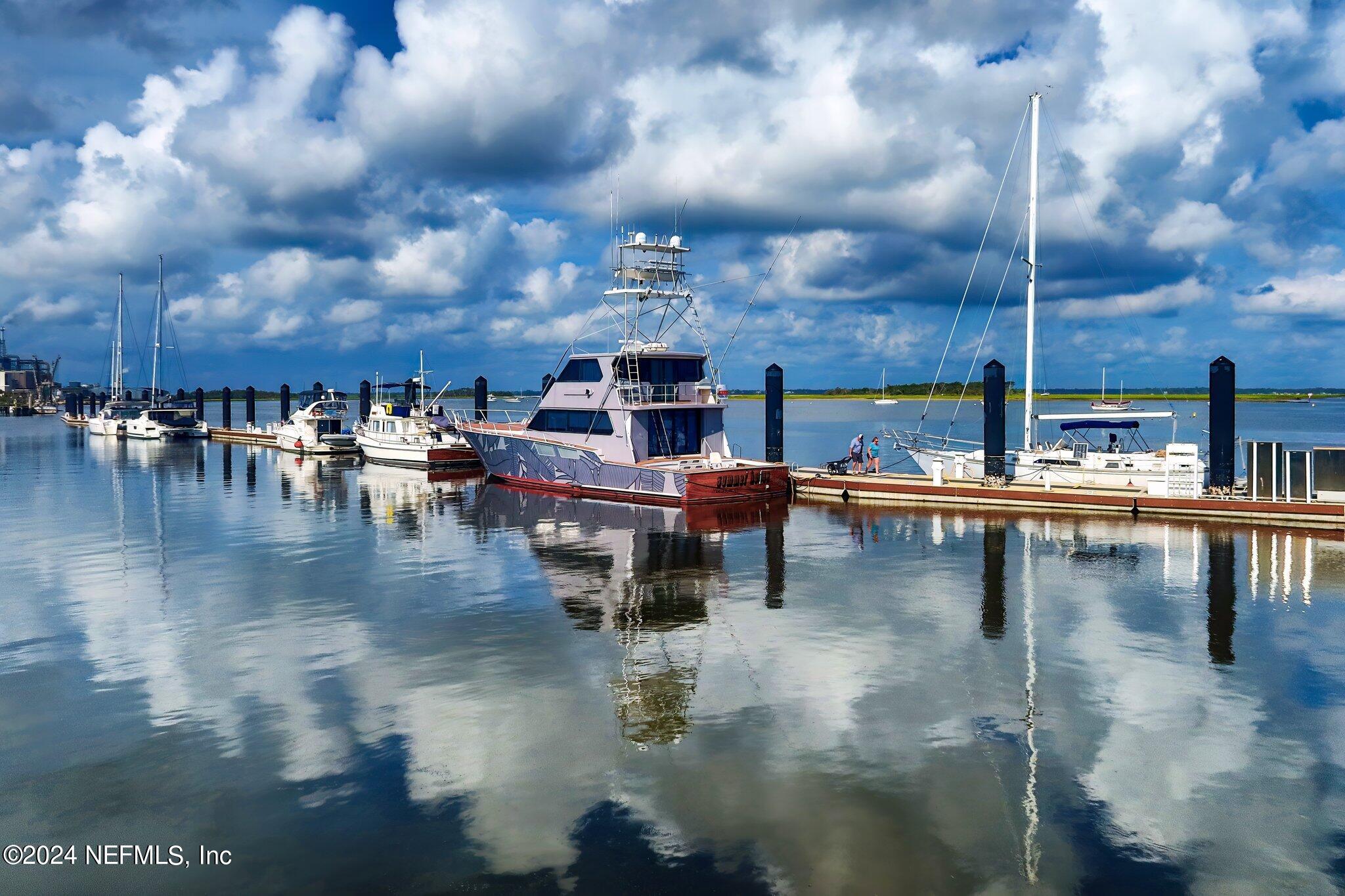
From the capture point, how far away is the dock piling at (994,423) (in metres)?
27.2

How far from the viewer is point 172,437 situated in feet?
229

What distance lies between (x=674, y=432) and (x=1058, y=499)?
12647mm

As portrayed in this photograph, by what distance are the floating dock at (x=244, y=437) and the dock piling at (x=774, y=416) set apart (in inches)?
1661

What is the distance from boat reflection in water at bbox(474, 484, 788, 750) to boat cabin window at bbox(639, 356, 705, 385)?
451cm

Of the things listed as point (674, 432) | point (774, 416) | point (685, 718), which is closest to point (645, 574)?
point (685, 718)

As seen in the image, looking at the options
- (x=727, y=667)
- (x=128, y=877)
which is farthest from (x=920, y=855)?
(x=128, y=877)

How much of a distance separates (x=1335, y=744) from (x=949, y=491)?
1857cm

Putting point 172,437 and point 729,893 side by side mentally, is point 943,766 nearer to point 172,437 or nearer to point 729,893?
point 729,893

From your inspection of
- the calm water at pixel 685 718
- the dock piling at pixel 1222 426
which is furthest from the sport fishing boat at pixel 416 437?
the dock piling at pixel 1222 426

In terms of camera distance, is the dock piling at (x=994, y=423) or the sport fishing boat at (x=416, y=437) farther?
the sport fishing boat at (x=416, y=437)

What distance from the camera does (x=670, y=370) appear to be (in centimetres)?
3031

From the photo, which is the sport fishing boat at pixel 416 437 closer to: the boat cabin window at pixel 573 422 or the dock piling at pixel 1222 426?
the boat cabin window at pixel 573 422

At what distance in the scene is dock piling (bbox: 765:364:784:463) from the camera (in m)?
33.7

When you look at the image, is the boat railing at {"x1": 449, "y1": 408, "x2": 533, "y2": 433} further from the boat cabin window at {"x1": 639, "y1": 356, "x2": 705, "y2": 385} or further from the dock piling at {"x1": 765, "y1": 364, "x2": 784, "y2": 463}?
the dock piling at {"x1": 765, "y1": 364, "x2": 784, "y2": 463}
